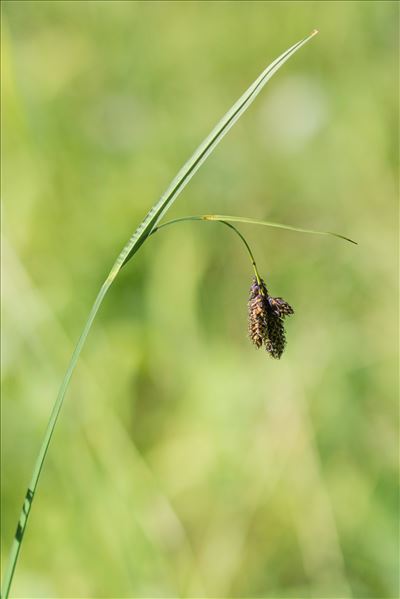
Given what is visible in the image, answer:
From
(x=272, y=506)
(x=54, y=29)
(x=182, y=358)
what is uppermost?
(x=54, y=29)

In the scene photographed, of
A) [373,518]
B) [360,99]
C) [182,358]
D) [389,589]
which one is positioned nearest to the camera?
[389,589]

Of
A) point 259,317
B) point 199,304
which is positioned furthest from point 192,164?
point 199,304

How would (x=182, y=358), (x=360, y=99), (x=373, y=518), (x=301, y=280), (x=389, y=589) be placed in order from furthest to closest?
(x=360, y=99) → (x=301, y=280) → (x=182, y=358) → (x=373, y=518) → (x=389, y=589)

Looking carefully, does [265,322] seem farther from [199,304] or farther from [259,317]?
→ [199,304]

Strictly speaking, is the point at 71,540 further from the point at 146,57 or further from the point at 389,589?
the point at 146,57

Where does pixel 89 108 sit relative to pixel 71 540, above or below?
above

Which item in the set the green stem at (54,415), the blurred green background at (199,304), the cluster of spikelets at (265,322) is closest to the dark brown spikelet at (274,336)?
the cluster of spikelets at (265,322)

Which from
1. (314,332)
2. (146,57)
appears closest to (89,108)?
(146,57)
